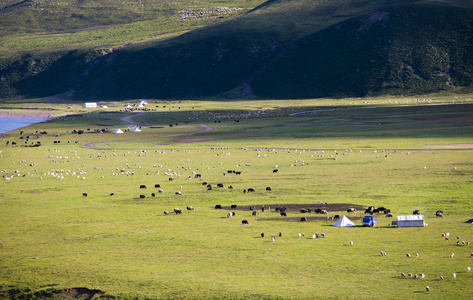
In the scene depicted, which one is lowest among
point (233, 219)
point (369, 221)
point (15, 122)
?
point (233, 219)

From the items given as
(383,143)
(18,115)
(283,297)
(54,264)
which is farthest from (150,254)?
(18,115)

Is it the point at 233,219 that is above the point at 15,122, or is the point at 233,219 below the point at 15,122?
below

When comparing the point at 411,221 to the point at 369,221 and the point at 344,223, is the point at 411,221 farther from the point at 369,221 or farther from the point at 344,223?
the point at 344,223

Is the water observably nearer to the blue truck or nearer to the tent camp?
the blue truck

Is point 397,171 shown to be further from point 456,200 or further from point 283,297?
point 283,297

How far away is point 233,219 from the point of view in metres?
38.4

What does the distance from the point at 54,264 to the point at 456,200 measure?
30701 mm

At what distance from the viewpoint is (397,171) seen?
2334 inches

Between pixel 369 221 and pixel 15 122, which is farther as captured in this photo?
pixel 15 122

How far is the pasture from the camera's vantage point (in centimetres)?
2556

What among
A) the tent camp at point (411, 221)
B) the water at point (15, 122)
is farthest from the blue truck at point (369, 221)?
the water at point (15, 122)

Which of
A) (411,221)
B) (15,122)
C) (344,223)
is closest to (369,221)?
(344,223)

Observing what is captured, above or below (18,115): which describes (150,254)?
below

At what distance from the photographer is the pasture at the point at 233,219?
25.6 meters
